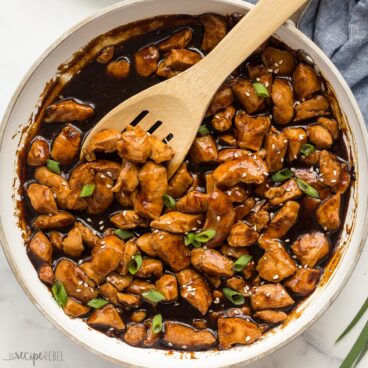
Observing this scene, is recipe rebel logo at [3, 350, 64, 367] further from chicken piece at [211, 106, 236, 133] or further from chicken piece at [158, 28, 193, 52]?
chicken piece at [158, 28, 193, 52]

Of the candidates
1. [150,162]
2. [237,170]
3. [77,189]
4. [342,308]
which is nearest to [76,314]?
[77,189]

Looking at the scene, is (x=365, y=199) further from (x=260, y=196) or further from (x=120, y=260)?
(x=120, y=260)

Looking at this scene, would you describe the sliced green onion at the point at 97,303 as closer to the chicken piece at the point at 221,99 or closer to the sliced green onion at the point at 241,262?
the sliced green onion at the point at 241,262

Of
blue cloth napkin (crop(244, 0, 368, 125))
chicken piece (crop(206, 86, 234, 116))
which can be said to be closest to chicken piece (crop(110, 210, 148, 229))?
chicken piece (crop(206, 86, 234, 116))

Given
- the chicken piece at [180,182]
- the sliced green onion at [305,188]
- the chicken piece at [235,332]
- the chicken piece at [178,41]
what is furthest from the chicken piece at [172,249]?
the chicken piece at [178,41]

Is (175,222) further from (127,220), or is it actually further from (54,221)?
(54,221)

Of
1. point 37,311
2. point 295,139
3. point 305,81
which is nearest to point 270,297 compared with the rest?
point 295,139

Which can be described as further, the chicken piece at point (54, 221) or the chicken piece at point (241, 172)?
the chicken piece at point (54, 221)

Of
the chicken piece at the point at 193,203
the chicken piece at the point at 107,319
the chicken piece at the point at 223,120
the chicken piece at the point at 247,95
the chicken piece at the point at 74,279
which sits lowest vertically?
the chicken piece at the point at 107,319
